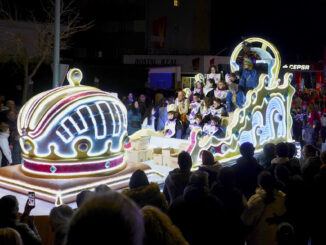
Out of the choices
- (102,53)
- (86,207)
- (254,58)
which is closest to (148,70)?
(102,53)

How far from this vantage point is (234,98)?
11.9m

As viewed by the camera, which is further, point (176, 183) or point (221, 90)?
point (221, 90)

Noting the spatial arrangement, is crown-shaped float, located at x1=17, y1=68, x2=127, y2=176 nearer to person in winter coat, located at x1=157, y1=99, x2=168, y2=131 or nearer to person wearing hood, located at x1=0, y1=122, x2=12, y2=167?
person wearing hood, located at x1=0, y1=122, x2=12, y2=167

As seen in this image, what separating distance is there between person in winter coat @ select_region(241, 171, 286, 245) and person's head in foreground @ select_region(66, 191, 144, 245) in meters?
2.79

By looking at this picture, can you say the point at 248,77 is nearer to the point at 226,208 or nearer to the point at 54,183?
the point at 54,183

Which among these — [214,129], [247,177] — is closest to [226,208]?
[247,177]

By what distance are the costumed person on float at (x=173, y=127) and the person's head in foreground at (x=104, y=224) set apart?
9.77 m

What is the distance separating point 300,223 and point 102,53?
33840 mm

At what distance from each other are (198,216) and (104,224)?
8.19 ft

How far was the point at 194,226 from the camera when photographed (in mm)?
4129

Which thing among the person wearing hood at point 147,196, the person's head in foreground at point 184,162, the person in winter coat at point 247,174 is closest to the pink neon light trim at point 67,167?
the person's head in foreground at point 184,162

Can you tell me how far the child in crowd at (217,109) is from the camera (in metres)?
11.3

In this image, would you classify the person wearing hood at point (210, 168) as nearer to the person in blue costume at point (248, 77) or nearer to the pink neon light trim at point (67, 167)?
the pink neon light trim at point (67, 167)

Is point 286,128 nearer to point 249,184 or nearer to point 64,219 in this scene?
point 249,184
